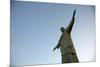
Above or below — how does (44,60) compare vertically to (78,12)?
below

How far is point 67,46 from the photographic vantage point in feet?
6.17

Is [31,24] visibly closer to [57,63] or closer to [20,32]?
[20,32]

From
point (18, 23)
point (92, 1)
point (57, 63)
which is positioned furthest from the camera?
point (92, 1)

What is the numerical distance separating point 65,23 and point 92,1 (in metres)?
0.43

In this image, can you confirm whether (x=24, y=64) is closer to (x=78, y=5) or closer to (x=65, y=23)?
(x=65, y=23)

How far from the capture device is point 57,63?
1.83 metres

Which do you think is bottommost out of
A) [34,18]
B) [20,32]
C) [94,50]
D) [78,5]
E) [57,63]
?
[57,63]

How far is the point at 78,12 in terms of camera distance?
193 centimetres

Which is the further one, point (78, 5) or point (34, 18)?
point (78, 5)

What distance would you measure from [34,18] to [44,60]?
0.47 metres

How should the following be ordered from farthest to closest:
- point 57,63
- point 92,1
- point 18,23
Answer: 1. point 92,1
2. point 57,63
3. point 18,23

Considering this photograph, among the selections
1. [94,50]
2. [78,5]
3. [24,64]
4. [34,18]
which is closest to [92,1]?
[78,5]

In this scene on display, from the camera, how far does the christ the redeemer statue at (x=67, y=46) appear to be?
185 cm

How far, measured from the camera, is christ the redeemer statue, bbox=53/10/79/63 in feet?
6.07
